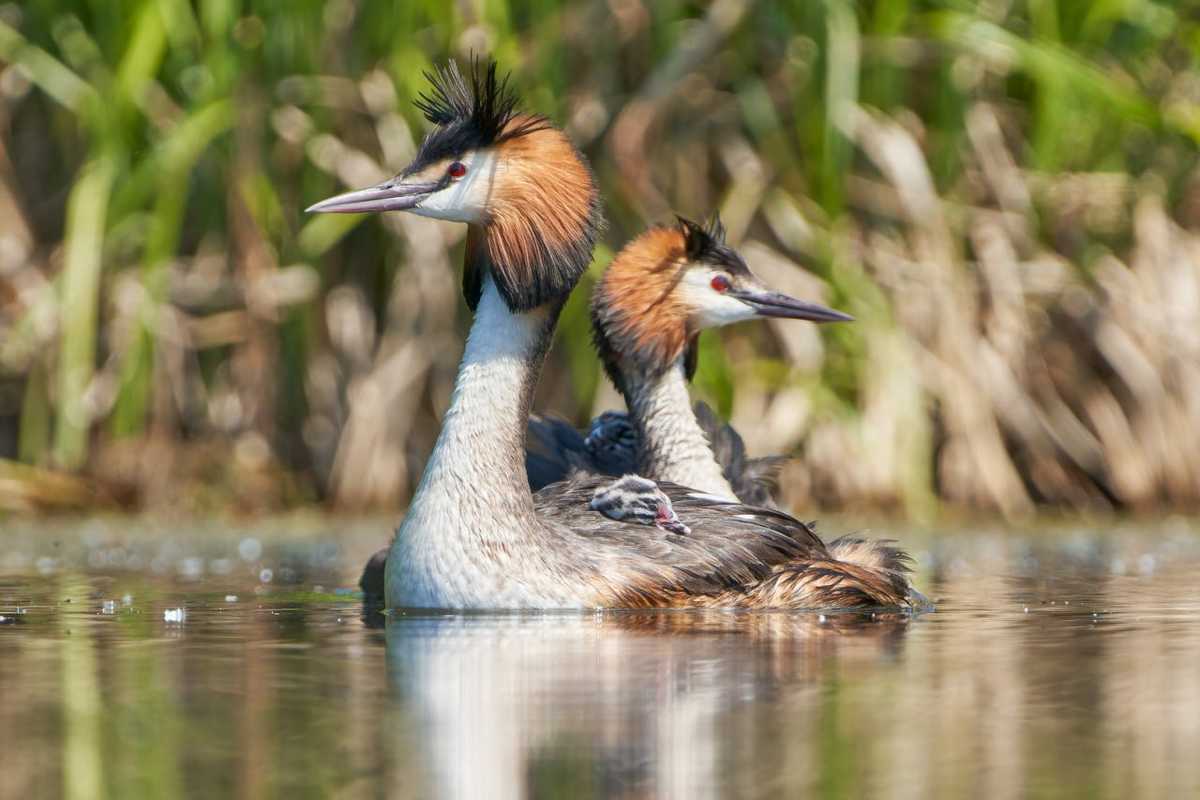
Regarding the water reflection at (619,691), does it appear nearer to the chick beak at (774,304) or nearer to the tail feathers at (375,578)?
the tail feathers at (375,578)

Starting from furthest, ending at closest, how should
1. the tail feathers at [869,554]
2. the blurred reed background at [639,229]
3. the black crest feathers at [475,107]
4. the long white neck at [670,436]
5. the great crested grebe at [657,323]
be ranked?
the blurred reed background at [639,229], the great crested grebe at [657,323], the long white neck at [670,436], the tail feathers at [869,554], the black crest feathers at [475,107]

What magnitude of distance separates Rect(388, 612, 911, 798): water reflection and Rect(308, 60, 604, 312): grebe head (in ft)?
3.50

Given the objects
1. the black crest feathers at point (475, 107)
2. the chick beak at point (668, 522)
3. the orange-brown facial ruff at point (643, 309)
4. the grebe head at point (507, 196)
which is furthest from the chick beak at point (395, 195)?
the orange-brown facial ruff at point (643, 309)

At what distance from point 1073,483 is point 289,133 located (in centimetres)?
436

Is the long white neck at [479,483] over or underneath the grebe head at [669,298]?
underneath

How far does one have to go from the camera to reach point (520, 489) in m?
5.57

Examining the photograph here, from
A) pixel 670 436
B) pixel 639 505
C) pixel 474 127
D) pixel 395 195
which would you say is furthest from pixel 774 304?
pixel 395 195

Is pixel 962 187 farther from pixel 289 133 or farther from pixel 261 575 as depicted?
pixel 261 575

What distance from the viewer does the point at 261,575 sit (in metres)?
7.12

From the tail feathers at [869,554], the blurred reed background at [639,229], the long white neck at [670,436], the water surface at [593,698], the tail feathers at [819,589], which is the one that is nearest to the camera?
the water surface at [593,698]

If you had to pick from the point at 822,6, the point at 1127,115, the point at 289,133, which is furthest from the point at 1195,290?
the point at 289,133

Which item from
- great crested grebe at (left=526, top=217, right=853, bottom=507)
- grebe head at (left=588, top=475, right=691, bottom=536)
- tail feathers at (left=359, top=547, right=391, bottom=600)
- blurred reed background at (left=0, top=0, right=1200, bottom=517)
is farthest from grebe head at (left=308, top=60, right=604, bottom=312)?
blurred reed background at (left=0, top=0, right=1200, bottom=517)

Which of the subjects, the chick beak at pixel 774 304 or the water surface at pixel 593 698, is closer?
the water surface at pixel 593 698

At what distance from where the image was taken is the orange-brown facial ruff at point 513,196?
5.81 meters
